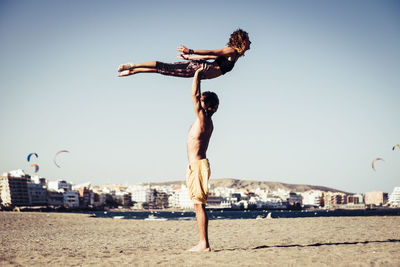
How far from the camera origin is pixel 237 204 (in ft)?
525

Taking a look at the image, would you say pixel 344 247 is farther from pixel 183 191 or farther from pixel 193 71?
pixel 183 191

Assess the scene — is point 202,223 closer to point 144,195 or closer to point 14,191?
point 14,191

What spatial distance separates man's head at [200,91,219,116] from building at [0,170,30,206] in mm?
108363

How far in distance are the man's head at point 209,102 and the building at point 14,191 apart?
10836 centimetres

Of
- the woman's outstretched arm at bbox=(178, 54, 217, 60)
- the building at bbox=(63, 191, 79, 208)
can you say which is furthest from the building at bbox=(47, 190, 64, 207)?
the woman's outstretched arm at bbox=(178, 54, 217, 60)

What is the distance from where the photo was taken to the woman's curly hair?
667 centimetres

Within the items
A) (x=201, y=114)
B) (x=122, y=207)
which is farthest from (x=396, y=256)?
(x=122, y=207)

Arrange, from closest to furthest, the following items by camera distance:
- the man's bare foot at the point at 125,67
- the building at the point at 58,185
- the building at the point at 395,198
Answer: the man's bare foot at the point at 125,67
the building at the point at 58,185
the building at the point at 395,198

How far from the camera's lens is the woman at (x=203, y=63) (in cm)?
661

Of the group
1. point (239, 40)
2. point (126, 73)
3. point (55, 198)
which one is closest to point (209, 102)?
point (239, 40)

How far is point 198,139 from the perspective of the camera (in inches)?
276

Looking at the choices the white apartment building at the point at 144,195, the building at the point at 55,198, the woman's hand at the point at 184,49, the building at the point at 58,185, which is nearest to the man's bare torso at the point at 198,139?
the woman's hand at the point at 184,49

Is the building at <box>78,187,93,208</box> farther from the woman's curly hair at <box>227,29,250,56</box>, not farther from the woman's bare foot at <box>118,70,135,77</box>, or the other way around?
the woman's curly hair at <box>227,29,250,56</box>

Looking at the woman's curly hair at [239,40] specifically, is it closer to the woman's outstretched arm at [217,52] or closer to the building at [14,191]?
the woman's outstretched arm at [217,52]
